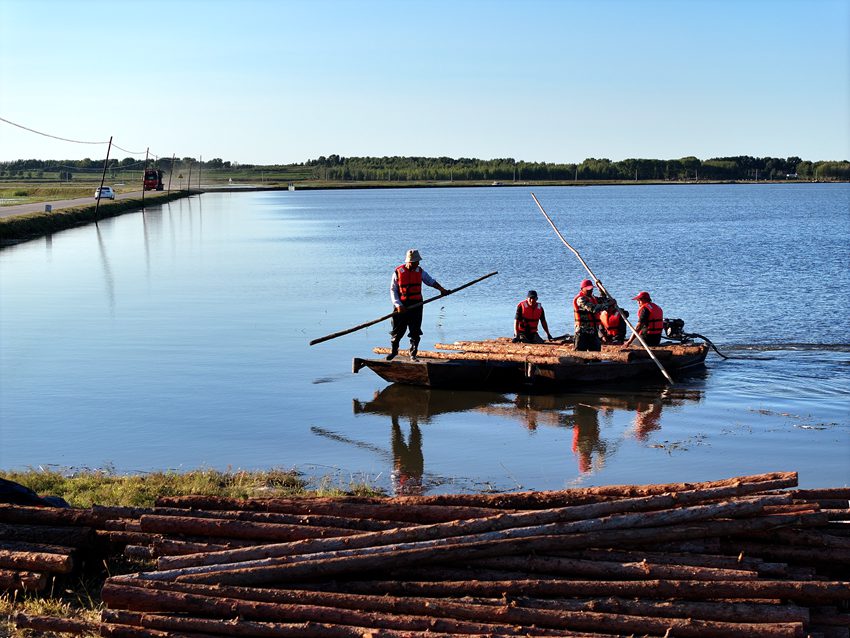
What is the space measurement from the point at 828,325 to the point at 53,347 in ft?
68.2

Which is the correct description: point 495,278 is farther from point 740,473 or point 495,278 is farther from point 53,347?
point 740,473

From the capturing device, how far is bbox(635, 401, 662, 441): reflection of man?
1698cm

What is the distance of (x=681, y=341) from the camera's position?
78.6ft

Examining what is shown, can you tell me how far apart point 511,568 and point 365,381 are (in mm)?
13418

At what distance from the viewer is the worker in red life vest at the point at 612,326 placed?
75.0 feet

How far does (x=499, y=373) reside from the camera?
65.9ft

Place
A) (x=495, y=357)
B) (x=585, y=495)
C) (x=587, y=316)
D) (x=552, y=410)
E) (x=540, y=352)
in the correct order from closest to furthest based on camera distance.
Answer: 1. (x=585, y=495)
2. (x=552, y=410)
3. (x=495, y=357)
4. (x=540, y=352)
5. (x=587, y=316)

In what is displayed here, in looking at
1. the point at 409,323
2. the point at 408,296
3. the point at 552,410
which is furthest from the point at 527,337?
the point at 552,410

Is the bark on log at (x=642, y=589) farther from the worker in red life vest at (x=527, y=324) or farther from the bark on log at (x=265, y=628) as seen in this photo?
the worker in red life vest at (x=527, y=324)

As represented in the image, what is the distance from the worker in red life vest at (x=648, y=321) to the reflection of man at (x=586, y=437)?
346 centimetres

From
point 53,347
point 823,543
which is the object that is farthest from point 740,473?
point 53,347

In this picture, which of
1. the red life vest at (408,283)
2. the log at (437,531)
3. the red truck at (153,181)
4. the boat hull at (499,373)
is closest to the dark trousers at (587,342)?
the boat hull at (499,373)

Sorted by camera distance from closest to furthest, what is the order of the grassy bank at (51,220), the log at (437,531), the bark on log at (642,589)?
the bark on log at (642,589) → the log at (437,531) → the grassy bank at (51,220)

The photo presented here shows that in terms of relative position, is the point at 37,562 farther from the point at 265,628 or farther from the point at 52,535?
the point at 265,628
